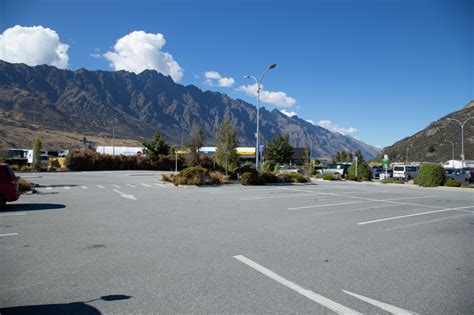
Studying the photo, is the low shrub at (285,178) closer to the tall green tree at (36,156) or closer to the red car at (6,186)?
the red car at (6,186)

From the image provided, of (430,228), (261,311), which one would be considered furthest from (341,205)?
(261,311)

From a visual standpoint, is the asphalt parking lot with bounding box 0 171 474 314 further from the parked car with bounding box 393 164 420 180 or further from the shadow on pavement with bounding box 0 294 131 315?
the parked car with bounding box 393 164 420 180

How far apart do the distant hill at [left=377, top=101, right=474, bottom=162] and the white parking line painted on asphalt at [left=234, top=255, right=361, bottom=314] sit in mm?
85897

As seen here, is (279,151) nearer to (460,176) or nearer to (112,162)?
(112,162)

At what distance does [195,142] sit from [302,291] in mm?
36761

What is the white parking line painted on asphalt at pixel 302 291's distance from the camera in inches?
166

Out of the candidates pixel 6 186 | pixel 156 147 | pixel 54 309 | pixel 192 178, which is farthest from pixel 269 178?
pixel 156 147

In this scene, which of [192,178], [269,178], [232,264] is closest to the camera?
[232,264]

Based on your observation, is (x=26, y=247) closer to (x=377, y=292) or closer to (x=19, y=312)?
(x=19, y=312)

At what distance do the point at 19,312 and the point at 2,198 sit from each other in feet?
30.3

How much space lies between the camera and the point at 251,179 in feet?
85.2

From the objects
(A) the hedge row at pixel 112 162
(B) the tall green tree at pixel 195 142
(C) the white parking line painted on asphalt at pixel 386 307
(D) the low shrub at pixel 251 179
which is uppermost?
(B) the tall green tree at pixel 195 142

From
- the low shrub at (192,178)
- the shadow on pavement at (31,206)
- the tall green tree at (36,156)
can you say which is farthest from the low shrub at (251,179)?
the tall green tree at (36,156)

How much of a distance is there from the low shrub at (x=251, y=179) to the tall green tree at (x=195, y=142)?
51.3 feet
